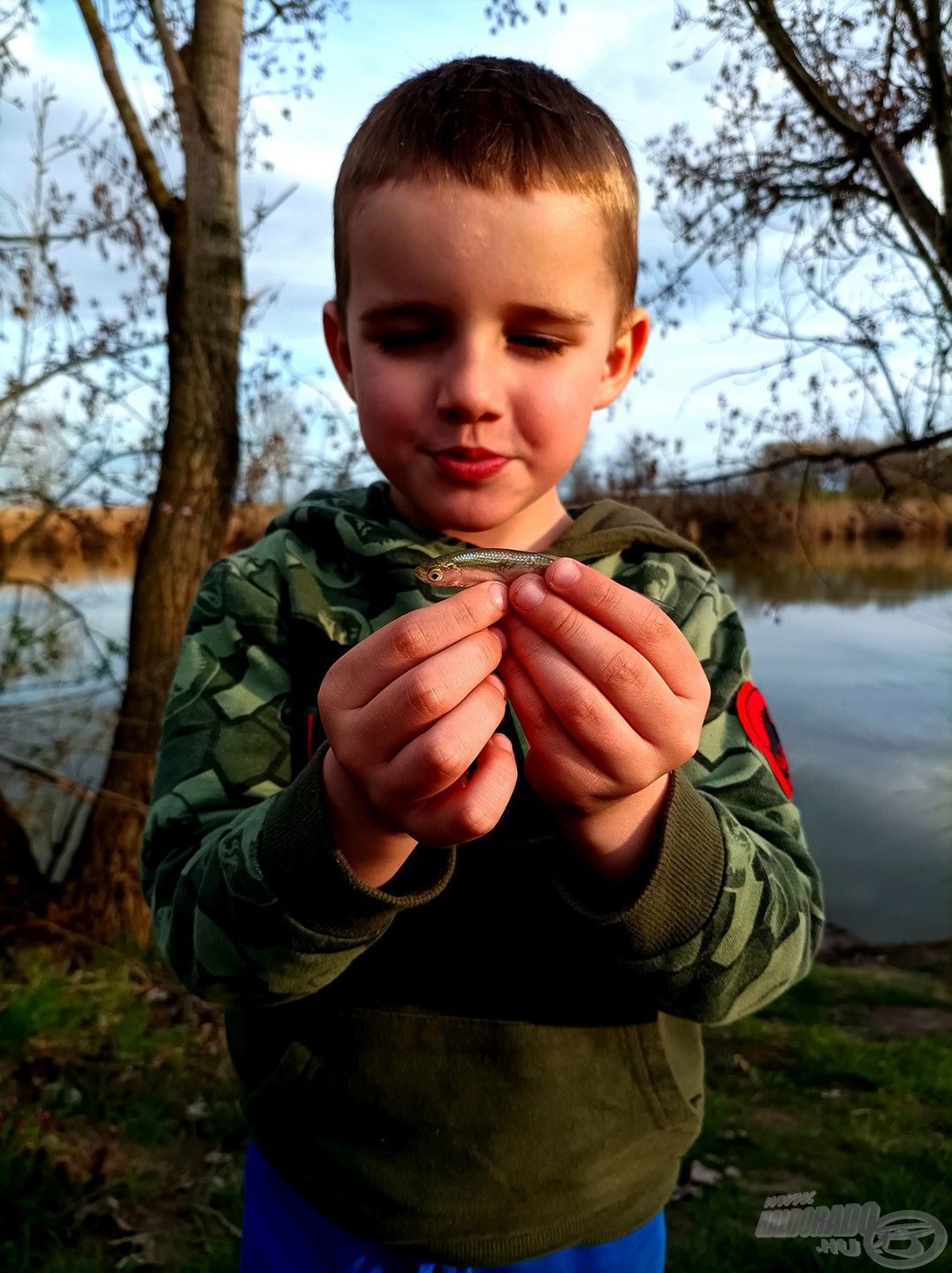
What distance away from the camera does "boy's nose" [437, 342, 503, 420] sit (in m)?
1.78

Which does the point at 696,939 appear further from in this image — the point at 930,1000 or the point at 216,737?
the point at 930,1000

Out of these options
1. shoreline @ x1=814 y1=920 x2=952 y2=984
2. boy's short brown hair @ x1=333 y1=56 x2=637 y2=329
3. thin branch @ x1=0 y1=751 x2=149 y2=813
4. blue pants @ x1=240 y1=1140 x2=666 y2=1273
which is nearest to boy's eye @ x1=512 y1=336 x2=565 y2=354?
boy's short brown hair @ x1=333 y1=56 x2=637 y2=329

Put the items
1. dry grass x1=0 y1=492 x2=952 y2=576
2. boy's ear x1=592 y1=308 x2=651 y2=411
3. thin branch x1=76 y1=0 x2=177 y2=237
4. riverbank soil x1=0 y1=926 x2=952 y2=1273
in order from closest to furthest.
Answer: boy's ear x1=592 y1=308 x2=651 y2=411 < riverbank soil x1=0 y1=926 x2=952 y2=1273 < thin branch x1=76 y1=0 x2=177 y2=237 < dry grass x1=0 y1=492 x2=952 y2=576

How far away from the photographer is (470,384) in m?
1.77

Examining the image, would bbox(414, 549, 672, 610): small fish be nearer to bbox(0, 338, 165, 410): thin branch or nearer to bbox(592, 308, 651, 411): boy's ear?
bbox(592, 308, 651, 411): boy's ear

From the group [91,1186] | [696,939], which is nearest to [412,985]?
[696,939]

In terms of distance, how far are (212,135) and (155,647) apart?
352 cm

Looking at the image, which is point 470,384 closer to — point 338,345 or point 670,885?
point 338,345

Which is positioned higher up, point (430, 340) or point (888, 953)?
point (430, 340)

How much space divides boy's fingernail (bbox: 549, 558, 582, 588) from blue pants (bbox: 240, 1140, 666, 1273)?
4.91 ft

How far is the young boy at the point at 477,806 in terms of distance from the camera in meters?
1.49

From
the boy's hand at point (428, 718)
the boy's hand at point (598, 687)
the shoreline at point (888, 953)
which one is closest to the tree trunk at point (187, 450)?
the boy's hand at point (428, 718)

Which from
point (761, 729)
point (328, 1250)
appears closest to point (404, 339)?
point (761, 729)

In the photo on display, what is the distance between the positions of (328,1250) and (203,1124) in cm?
338
